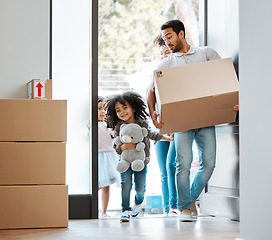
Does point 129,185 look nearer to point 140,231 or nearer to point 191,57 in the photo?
point 140,231

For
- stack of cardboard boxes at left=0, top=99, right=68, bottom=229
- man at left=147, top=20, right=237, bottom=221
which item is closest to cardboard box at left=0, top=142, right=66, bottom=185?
stack of cardboard boxes at left=0, top=99, right=68, bottom=229

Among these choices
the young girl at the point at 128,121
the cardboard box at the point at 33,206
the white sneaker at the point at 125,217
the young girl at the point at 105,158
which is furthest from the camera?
the young girl at the point at 105,158

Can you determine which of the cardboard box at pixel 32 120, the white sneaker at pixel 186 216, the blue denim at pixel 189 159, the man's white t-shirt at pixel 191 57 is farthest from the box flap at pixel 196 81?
the white sneaker at pixel 186 216

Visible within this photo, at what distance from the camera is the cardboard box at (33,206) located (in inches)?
95.0

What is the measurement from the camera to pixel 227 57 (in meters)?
2.79

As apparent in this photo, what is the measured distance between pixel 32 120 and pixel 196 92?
89 centimetres

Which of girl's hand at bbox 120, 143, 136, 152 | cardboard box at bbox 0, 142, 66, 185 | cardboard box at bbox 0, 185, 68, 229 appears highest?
girl's hand at bbox 120, 143, 136, 152

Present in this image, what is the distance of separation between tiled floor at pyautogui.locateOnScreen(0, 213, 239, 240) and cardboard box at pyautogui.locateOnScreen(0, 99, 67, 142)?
491mm

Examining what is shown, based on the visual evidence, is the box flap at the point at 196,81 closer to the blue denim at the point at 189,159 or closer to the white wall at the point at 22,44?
the blue denim at the point at 189,159

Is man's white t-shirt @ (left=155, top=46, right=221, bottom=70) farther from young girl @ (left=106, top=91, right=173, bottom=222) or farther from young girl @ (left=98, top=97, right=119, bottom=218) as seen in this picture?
young girl @ (left=98, top=97, right=119, bottom=218)

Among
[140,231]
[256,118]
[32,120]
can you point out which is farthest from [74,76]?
[256,118]

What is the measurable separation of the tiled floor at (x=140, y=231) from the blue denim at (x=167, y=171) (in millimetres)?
269

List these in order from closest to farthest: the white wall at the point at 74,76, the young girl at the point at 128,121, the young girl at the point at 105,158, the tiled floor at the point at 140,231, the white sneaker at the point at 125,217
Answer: the tiled floor at the point at 140,231 < the white sneaker at the point at 125,217 < the young girl at the point at 128,121 < the white wall at the point at 74,76 < the young girl at the point at 105,158

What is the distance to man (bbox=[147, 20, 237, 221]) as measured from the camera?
2652mm
